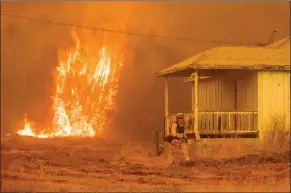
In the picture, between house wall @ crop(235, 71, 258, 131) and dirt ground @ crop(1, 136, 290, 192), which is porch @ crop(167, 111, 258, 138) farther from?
dirt ground @ crop(1, 136, 290, 192)

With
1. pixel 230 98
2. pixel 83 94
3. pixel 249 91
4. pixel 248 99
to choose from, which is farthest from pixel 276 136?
pixel 83 94

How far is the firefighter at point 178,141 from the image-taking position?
18672 millimetres

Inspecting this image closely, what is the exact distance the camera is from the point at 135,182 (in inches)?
603

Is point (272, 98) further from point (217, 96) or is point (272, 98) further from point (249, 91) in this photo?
point (217, 96)

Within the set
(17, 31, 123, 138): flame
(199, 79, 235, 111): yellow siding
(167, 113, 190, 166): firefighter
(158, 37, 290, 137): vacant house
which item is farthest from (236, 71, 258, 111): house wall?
(17, 31, 123, 138): flame

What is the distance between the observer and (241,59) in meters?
21.2

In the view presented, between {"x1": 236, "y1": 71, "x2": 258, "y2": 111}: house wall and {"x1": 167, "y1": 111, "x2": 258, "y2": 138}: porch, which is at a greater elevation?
{"x1": 236, "y1": 71, "x2": 258, "y2": 111}: house wall

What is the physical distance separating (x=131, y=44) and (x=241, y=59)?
40.0 ft

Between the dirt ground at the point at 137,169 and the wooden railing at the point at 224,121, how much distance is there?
73 centimetres

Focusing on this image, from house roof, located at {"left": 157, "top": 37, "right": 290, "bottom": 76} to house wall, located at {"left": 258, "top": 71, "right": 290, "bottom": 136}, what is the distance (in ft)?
1.70

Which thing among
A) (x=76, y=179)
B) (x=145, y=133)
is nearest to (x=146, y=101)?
(x=145, y=133)

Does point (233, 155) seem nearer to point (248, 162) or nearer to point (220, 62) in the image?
point (248, 162)

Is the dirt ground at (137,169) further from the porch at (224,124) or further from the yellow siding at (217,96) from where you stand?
the yellow siding at (217,96)

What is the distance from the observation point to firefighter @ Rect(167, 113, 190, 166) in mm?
18672
